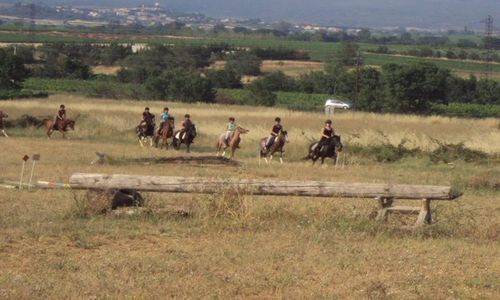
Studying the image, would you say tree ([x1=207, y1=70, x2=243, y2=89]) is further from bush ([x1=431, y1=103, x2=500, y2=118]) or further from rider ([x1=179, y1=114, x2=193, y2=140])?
rider ([x1=179, y1=114, x2=193, y2=140])

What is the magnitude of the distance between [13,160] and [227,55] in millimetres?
92989

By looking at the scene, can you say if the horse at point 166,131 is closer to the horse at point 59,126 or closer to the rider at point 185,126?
the rider at point 185,126

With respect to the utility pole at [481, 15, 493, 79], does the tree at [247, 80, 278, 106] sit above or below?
below

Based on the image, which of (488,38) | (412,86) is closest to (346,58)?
(488,38)

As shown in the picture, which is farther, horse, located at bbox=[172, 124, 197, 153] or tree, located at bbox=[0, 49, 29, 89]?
tree, located at bbox=[0, 49, 29, 89]

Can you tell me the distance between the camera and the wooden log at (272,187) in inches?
490

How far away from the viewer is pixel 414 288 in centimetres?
889

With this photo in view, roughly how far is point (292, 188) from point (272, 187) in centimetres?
27

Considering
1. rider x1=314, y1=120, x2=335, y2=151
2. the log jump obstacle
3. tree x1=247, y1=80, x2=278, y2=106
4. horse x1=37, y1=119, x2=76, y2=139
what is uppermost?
the log jump obstacle

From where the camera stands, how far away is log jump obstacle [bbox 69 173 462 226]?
12445 mm

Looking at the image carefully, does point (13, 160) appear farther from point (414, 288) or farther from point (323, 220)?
point (414, 288)

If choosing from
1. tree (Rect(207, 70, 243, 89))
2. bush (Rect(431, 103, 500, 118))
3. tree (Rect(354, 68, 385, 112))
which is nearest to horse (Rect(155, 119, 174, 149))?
bush (Rect(431, 103, 500, 118))

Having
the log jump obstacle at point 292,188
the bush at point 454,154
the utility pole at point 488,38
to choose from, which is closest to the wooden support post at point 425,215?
the log jump obstacle at point 292,188

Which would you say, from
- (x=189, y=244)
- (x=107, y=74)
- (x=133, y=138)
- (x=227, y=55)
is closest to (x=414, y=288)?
(x=189, y=244)
